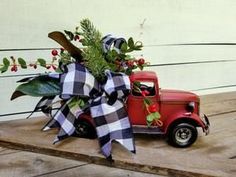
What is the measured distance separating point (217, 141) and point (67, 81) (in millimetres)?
366

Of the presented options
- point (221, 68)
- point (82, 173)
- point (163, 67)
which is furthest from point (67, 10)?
point (221, 68)

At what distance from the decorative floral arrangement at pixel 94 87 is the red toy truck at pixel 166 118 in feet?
0.10

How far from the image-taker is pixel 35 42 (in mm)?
899

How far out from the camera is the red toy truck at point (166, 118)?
64cm

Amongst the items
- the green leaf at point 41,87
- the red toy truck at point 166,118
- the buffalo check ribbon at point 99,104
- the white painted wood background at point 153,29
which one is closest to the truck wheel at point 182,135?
the red toy truck at point 166,118

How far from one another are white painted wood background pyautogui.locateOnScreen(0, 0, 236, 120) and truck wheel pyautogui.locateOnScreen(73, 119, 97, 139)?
34cm

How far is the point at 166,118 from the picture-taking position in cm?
66

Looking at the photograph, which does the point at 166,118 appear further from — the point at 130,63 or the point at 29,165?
the point at 29,165

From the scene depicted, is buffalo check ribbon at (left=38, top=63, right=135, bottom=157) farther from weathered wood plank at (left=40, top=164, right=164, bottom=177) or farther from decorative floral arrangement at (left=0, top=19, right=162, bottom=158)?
weathered wood plank at (left=40, top=164, right=164, bottom=177)

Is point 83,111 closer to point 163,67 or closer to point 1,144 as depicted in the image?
point 1,144

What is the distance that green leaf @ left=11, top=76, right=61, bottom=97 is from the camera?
1.97 feet

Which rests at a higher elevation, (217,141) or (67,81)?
(67,81)

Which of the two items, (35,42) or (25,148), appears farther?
(35,42)

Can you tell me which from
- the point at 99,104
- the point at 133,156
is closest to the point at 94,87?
the point at 99,104
